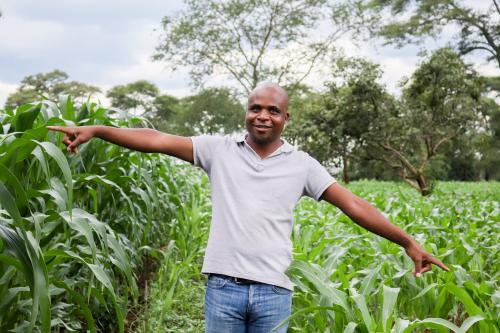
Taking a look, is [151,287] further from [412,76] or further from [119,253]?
[412,76]

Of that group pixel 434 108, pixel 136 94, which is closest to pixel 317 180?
pixel 434 108

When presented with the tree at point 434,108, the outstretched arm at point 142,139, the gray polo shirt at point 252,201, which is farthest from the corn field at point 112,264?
the tree at point 434,108

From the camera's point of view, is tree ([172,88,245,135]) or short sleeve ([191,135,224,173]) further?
tree ([172,88,245,135])

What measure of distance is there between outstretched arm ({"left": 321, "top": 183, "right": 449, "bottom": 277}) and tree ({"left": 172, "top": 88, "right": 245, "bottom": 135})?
105 feet

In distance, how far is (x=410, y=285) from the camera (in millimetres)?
3262

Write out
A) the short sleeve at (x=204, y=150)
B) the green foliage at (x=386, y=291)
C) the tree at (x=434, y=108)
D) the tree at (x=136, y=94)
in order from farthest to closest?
the tree at (x=136, y=94) < the tree at (x=434, y=108) < the green foliage at (x=386, y=291) < the short sleeve at (x=204, y=150)

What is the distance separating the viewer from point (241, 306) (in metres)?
2.00

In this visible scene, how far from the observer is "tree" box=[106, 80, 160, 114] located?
1935 inches

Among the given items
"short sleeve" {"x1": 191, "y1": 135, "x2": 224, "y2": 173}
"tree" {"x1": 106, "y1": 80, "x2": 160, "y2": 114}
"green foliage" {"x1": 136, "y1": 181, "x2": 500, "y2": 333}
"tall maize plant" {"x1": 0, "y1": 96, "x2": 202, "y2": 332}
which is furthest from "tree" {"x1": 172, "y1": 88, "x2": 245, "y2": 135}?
"short sleeve" {"x1": 191, "y1": 135, "x2": 224, "y2": 173}

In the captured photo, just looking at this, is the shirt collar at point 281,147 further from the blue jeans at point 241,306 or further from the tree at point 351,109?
the tree at point 351,109

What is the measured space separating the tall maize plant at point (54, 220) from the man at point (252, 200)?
24 centimetres

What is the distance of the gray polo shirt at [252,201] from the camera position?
2.00m

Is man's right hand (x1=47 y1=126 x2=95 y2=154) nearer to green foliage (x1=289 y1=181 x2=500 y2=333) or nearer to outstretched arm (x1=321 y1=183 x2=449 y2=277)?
outstretched arm (x1=321 y1=183 x2=449 y2=277)

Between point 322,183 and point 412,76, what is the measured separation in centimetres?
1466
